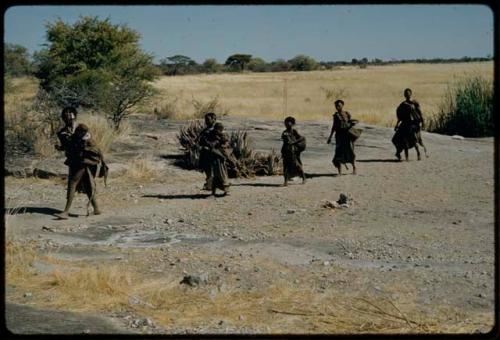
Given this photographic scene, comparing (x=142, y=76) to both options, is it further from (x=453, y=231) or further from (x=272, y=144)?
(x=453, y=231)

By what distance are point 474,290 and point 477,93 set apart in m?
16.1

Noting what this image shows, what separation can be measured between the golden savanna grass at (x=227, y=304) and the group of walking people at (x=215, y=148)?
273cm

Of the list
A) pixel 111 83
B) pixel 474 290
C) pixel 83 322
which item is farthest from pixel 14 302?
pixel 111 83

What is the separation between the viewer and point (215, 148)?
11.7 metres

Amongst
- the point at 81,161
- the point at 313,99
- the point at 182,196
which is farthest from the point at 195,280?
the point at 313,99

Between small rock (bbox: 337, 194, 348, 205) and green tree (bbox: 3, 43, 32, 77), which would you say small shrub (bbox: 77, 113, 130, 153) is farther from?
green tree (bbox: 3, 43, 32, 77)

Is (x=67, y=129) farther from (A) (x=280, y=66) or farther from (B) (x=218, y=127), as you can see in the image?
(A) (x=280, y=66)

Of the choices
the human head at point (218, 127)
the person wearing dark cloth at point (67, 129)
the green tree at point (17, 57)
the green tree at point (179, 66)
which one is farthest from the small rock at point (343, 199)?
the green tree at point (179, 66)

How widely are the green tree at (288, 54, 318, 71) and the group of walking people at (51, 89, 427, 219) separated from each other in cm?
6551

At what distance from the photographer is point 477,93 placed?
2192 centimetres

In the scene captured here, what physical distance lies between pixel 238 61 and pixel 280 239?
72051 millimetres

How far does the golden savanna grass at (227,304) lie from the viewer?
6.14 m

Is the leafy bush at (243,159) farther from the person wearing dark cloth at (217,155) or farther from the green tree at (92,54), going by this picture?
the green tree at (92,54)

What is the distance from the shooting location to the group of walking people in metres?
10.3
